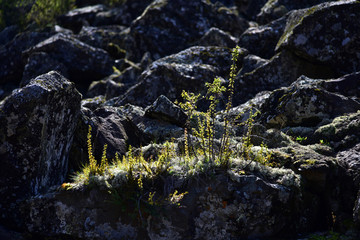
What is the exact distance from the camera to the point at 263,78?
12703 millimetres

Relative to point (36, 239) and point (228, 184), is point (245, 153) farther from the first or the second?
point (36, 239)

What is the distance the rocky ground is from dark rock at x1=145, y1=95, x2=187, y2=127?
0.04 m

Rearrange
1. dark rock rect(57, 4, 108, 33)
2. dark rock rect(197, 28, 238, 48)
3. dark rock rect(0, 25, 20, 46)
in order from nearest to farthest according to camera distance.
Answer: dark rock rect(197, 28, 238, 48) → dark rock rect(0, 25, 20, 46) → dark rock rect(57, 4, 108, 33)

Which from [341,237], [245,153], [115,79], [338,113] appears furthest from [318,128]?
[115,79]

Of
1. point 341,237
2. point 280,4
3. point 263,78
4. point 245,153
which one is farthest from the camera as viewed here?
point 280,4

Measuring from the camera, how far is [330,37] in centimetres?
1191

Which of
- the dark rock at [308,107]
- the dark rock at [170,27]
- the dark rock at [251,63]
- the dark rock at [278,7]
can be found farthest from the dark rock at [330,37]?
the dark rock at [278,7]

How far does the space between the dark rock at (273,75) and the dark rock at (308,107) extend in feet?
9.43

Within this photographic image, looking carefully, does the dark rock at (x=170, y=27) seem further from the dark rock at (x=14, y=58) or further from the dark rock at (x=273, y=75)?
the dark rock at (x=273, y=75)

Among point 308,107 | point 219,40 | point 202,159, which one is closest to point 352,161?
point 308,107

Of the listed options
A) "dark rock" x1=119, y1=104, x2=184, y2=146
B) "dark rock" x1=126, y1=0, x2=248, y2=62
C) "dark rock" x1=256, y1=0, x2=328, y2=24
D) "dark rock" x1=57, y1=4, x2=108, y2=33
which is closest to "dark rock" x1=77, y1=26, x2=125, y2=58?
"dark rock" x1=126, y1=0, x2=248, y2=62

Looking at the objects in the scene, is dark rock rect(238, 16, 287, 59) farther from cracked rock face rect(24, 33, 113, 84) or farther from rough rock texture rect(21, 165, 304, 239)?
rough rock texture rect(21, 165, 304, 239)

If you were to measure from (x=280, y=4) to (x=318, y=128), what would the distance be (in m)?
12.9

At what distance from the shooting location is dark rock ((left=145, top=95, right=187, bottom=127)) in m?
9.91
